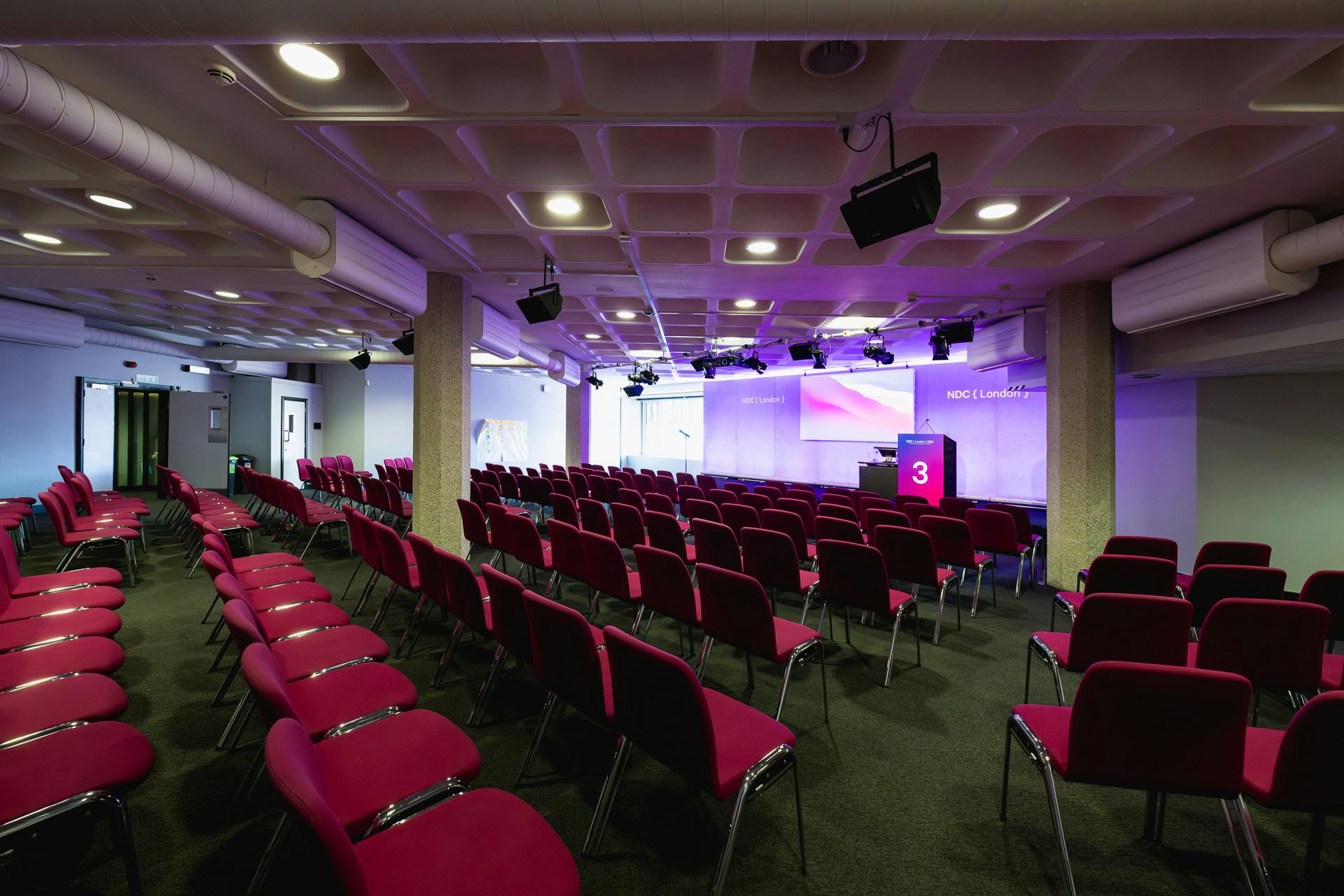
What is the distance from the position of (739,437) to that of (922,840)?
14.0 meters

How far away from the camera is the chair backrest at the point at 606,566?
11.5 feet

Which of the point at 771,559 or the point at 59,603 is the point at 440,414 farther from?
the point at 771,559

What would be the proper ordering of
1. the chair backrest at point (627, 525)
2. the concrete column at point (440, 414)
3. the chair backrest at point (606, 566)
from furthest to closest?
the concrete column at point (440, 414) → the chair backrest at point (627, 525) → the chair backrest at point (606, 566)

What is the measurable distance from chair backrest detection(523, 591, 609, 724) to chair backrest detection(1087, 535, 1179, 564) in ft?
14.1

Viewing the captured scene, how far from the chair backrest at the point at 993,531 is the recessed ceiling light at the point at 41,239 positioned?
33.3 feet

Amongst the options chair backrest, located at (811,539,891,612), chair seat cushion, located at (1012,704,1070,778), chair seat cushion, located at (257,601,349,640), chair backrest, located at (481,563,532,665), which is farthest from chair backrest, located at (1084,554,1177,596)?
chair seat cushion, located at (257,601,349,640)

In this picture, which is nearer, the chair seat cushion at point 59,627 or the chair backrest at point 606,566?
the chair seat cushion at point 59,627

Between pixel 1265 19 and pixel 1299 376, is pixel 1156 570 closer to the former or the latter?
pixel 1265 19

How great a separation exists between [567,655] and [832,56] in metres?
3.26

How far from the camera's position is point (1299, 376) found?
20.4ft

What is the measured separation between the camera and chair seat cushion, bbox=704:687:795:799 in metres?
1.71

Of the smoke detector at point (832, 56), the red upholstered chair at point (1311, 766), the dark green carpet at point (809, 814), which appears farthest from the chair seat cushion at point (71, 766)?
the smoke detector at point (832, 56)

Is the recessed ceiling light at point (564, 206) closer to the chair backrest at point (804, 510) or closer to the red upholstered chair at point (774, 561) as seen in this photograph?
the red upholstered chair at point (774, 561)

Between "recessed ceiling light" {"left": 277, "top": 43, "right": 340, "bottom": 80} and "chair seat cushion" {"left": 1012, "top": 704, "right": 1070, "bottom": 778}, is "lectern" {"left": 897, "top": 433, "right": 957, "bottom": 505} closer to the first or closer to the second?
"chair seat cushion" {"left": 1012, "top": 704, "right": 1070, "bottom": 778}
